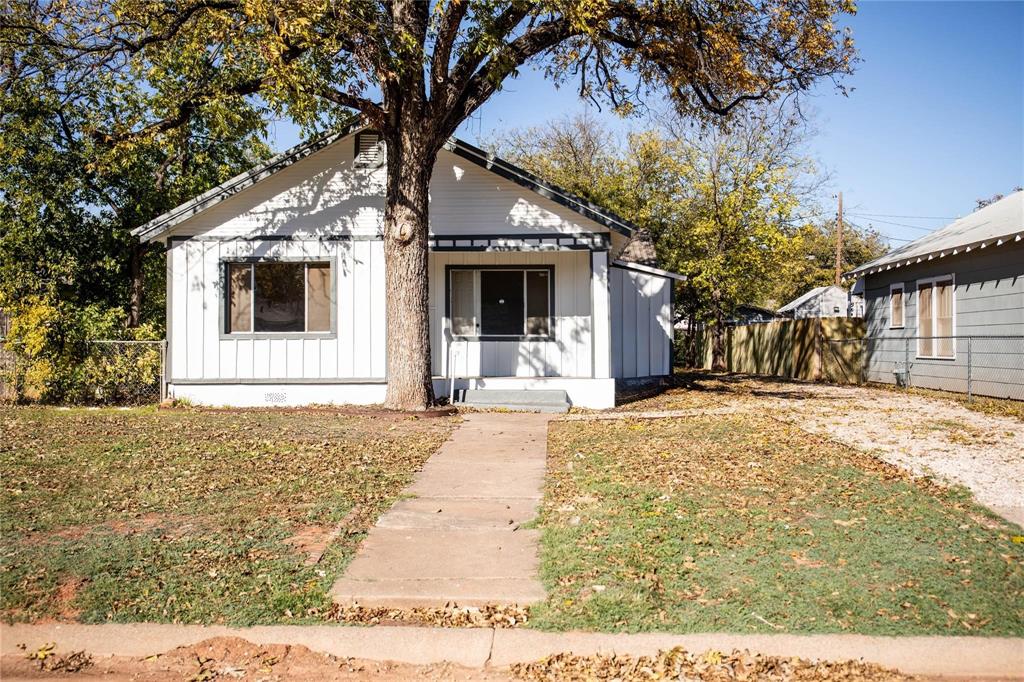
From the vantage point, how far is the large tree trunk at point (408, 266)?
1229 cm

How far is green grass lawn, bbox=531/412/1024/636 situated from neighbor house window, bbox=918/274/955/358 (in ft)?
34.2

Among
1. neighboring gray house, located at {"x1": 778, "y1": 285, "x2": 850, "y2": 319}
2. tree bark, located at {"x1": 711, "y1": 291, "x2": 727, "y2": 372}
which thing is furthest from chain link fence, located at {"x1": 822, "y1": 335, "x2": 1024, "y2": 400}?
neighboring gray house, located at {"x1": 778, "y1": 285, "x2": 850, "y2": 319}

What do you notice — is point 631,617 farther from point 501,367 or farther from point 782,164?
point 782,164

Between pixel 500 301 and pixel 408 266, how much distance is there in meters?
3.25

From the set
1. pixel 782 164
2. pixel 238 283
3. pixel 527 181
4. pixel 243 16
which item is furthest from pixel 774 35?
pixel 782 164

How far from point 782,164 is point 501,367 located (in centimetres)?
1626

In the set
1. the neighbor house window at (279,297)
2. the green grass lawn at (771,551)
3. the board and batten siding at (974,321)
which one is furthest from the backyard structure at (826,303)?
the green grass lawn at (771,551)

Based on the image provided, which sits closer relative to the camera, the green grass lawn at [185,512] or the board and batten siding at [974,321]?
the green grass lawn at [185,512]

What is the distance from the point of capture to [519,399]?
13.9 metres

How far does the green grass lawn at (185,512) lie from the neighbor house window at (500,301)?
186 inches

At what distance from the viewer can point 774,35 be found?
1349cm

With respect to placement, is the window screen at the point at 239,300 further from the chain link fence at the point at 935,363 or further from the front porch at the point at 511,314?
the chain link fence at the point at 935,363

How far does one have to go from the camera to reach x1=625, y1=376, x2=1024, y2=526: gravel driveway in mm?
7363

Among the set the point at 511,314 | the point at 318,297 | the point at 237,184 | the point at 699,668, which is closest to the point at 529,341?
the point at 511,314
